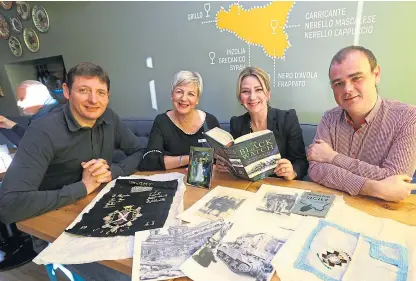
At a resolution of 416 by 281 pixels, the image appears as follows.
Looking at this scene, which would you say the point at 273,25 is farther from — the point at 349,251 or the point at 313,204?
the point at 349,251

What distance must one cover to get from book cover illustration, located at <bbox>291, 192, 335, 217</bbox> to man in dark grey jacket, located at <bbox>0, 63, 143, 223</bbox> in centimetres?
82

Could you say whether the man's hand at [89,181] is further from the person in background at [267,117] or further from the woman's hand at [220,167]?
the person in background at [267,117]

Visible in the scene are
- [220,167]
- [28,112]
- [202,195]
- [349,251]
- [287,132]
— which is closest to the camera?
[349,251]

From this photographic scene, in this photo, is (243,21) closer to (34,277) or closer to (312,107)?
(312,107)

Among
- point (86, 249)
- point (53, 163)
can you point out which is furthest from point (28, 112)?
point (86, 249)

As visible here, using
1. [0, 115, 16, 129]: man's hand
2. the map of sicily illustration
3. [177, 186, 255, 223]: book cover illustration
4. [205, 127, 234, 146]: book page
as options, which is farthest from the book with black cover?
[0, 115, 16, 129]: man's hand

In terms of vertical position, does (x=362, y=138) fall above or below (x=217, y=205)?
above

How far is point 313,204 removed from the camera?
835 millimetres

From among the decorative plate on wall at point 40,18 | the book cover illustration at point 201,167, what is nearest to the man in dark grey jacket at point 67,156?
the book cover illustration at point 201,167

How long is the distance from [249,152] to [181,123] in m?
0.70

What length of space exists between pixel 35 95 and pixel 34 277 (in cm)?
131

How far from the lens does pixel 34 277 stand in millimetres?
1680

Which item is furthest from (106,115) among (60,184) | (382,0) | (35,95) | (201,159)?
(382,0)

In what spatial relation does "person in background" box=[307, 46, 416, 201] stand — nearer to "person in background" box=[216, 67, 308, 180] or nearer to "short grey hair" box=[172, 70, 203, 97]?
"person in background" box=[216, 67, 308, 180]
